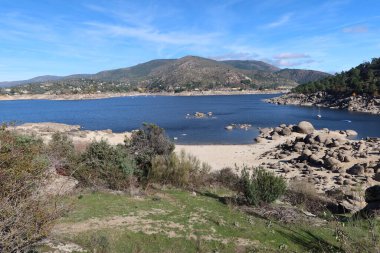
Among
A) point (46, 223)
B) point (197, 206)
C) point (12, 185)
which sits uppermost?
point (12, 185)

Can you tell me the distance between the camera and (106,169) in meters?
18.8

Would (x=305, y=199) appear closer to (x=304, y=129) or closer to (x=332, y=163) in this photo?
(x=332, y=163)

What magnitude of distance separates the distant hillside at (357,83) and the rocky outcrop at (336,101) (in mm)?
2020

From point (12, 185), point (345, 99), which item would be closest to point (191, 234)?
point (12, 185)

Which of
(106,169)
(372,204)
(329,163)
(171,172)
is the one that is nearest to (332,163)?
(329,163)

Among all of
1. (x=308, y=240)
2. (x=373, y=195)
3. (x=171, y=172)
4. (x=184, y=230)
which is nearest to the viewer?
(x=308, y=240)

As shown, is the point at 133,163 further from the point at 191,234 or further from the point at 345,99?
the point at 345,99

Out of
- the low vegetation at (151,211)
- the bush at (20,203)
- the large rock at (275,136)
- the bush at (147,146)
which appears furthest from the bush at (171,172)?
the large rock at (275,136)

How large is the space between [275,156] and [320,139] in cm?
881

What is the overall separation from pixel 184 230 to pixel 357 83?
105187 mm

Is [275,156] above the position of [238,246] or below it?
below

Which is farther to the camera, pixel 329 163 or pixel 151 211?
pixel 329 163

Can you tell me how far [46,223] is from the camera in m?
6.86

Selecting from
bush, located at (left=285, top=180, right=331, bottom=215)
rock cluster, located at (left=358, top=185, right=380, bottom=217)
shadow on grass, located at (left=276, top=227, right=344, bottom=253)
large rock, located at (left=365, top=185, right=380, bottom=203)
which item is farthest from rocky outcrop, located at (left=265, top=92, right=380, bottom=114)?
shadow on grass, located at (left=276, top=227, right=344, bottom=253)
